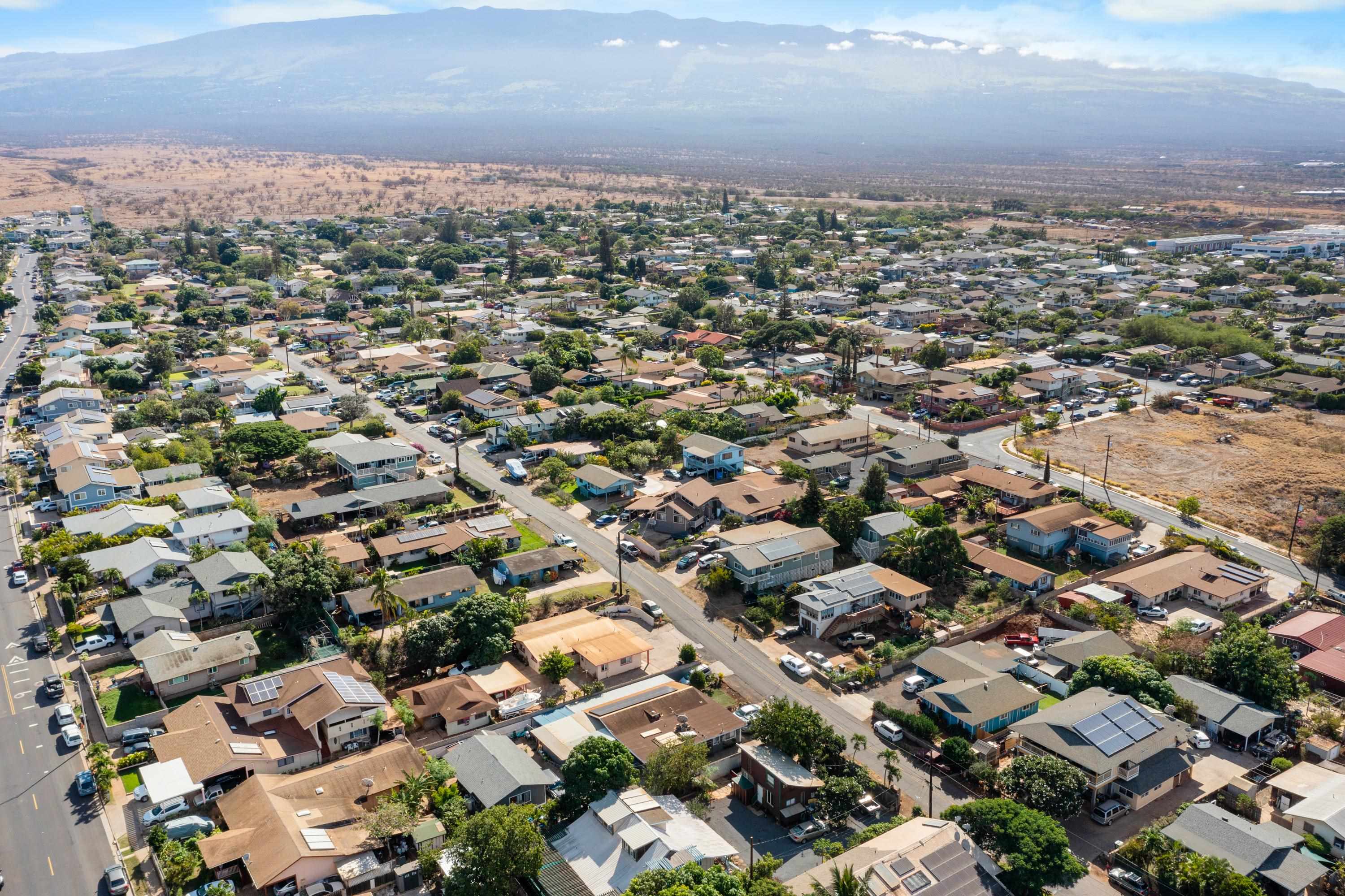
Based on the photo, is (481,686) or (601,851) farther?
(481,686)

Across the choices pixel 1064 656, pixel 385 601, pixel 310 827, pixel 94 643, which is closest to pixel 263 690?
pixel 385 601

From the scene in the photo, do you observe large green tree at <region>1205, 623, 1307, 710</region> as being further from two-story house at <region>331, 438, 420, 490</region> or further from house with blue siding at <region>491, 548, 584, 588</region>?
two-story house at <region>331, 438, 420, 490</region>

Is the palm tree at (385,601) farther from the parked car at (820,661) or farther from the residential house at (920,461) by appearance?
the residential house at (920,461)

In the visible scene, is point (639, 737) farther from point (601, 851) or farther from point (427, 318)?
point (427, 318)

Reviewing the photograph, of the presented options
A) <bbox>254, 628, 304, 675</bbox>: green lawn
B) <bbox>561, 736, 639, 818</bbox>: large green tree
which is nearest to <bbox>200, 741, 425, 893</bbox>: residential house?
<bbox>561, 736, 639, 818</bbox>: large green tree

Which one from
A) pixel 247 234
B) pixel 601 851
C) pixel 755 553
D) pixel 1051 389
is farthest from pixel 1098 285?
pixel 247 234
